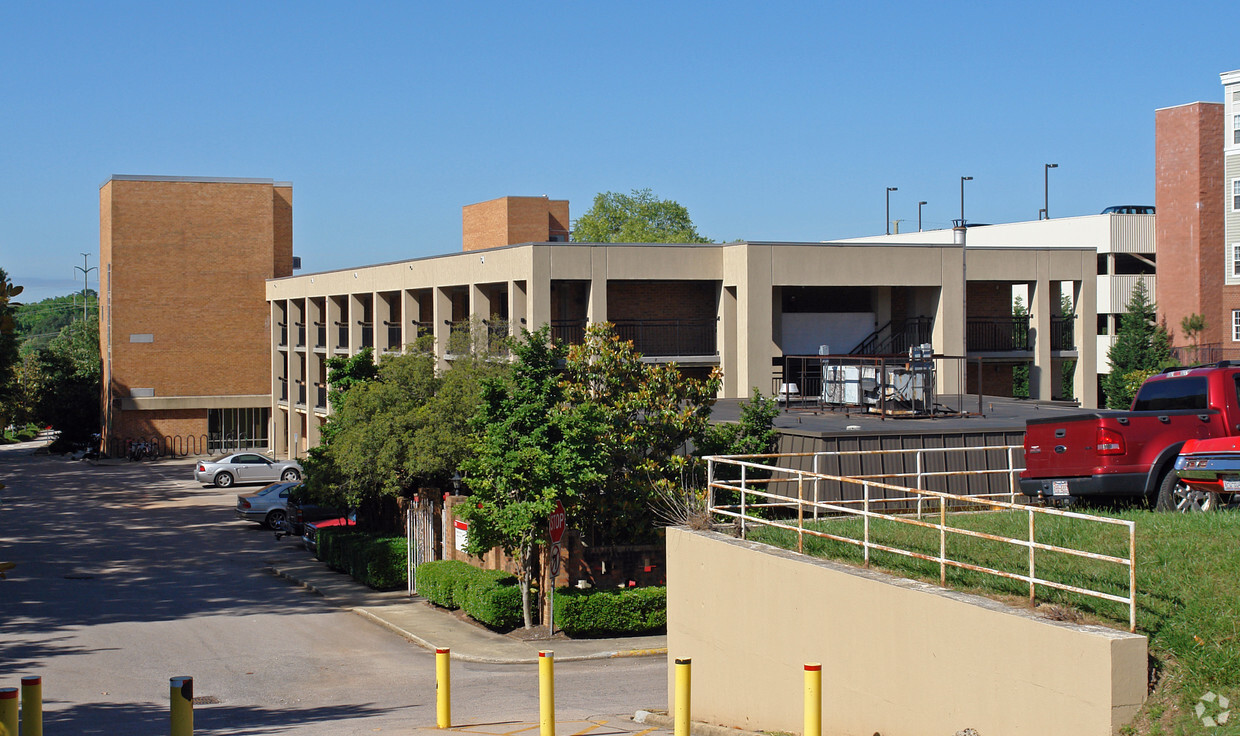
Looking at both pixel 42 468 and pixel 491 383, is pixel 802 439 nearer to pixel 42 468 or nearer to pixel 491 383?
pixel 491 383

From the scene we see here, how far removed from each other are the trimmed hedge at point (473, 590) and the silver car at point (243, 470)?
24590 mm

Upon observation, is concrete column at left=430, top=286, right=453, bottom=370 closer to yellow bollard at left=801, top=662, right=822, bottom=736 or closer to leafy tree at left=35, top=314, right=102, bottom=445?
yellow bollard at left=801, top=662, right=822, bottom=736

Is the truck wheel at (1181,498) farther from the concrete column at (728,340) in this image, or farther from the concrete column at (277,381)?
the concrete column at (277,381)

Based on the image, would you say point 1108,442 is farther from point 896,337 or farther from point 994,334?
point 994,334

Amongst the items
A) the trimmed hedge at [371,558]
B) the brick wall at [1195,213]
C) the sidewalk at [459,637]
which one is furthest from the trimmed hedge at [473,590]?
the brick wall at [1195,213]

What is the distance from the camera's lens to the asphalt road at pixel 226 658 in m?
13.9

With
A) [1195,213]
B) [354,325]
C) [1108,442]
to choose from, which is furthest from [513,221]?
[1108,442]

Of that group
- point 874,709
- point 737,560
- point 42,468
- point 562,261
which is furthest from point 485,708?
point 42,468

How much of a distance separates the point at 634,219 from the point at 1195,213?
50.4 meters

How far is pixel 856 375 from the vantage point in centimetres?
2609

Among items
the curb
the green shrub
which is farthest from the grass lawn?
the green shrub

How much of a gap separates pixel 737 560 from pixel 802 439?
9.79 metres

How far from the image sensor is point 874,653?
9391mm

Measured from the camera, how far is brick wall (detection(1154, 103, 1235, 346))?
53.4 metres
